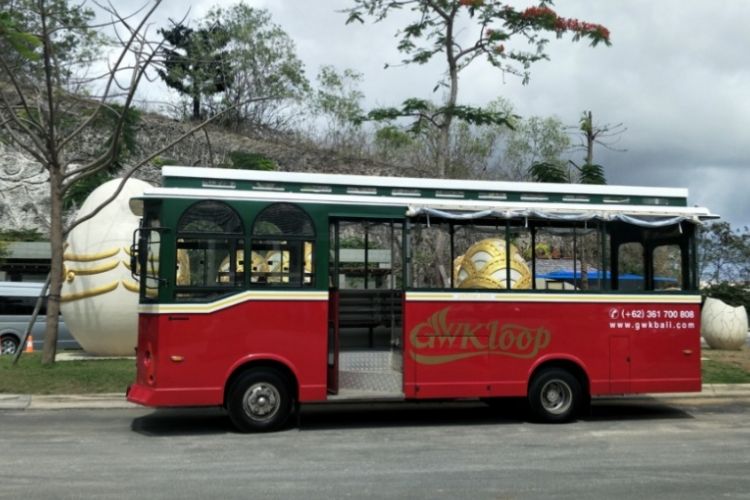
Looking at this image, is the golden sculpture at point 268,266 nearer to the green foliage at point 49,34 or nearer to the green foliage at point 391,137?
the green foliage at point 49,34

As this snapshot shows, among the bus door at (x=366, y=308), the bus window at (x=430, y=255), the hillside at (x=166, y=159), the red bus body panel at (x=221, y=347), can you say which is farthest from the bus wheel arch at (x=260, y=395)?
the hillside at (x=166, y=159)

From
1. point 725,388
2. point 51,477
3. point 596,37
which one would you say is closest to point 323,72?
point 596,37

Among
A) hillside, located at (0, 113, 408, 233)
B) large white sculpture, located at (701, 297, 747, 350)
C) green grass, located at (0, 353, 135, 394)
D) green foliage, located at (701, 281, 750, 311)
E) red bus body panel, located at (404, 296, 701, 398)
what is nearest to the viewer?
red bus body panel, located at (404, 296, 701, 398)

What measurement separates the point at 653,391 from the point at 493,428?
2.46m

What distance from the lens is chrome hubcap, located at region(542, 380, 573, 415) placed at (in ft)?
35.8

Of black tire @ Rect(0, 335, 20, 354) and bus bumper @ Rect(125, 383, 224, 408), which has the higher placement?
bus bumper @ Rect(125, 383, 224, 408)

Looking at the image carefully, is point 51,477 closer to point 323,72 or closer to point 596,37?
point 596,37

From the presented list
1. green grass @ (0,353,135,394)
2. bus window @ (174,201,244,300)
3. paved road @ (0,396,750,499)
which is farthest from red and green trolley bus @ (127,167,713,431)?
green grass @ (0,353,135,394)

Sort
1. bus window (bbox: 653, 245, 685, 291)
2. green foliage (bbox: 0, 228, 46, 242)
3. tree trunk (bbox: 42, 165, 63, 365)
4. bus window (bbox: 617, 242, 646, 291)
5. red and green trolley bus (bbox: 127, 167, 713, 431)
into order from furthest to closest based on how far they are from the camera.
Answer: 1. green foliage (bbox: 0, 228, 46, 242)
2. tree trunk (bbox: 42, 165, 63, 365)
3. bus window (bbox: 653, 245, 685, 291)
4. bus window (bbox: 617, 242, 646, 291)
5. red and green trolley bus (bbox: 127, 167, 713, 431)

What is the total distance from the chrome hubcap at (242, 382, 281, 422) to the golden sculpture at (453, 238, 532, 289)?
304cm

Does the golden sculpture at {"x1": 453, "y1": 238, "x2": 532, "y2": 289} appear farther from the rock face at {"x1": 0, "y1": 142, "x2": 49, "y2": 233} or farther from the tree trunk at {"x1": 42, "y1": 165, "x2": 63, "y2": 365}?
the rock face at {"x1": 0, "y1": 142, "x2": 49, "y2": 233}

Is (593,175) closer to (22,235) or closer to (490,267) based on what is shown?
(490,267)

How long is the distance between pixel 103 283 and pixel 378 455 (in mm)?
10382

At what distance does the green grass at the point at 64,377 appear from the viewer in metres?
12.8
